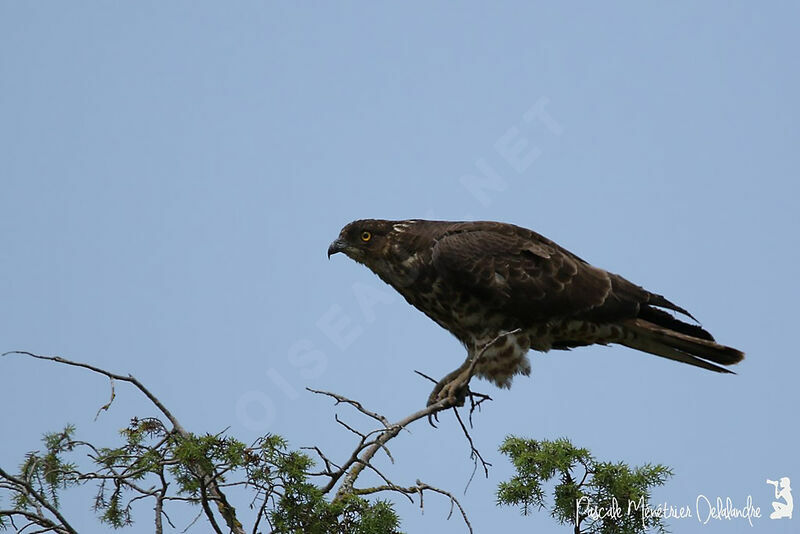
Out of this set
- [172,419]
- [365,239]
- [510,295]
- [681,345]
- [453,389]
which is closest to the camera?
[172,419]

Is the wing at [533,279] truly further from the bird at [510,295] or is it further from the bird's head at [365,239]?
the bird's head at [365,239]

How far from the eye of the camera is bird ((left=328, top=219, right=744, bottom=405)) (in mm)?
8273

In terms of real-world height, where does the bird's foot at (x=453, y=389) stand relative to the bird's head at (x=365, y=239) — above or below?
below

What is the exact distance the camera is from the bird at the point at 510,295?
326 inches

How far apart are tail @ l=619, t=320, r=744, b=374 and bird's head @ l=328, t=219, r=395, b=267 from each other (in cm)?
235

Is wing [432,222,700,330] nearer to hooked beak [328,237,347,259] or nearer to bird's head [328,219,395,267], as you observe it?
bird's head [328,219,395,267]

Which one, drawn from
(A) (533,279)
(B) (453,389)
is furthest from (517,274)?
(B) (453,389)

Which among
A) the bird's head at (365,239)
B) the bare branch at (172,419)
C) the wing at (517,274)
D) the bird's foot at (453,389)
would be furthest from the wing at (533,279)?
the bare branch at (172,419)

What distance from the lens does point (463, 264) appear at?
8.24m

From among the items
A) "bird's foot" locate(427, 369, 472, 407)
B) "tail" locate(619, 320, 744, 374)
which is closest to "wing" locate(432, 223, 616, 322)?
"tail" locate(619, 320, 744, 374)

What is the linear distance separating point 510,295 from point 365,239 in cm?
152

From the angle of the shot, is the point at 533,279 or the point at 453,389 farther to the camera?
the point at 533,279

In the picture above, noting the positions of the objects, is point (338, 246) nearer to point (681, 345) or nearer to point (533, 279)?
point (533, 279)

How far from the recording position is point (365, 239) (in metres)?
8.89
